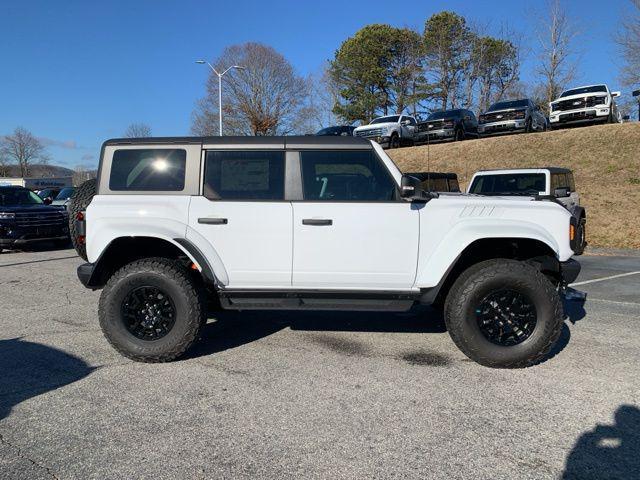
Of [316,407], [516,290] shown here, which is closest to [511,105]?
[516,290]

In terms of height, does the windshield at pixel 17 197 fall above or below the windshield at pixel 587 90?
below

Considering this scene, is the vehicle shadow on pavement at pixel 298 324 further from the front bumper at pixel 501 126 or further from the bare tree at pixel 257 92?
the bare tree at pixel 257 92

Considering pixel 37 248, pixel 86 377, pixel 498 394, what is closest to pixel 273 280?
pixel 86 377

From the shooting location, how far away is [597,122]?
21.1 m

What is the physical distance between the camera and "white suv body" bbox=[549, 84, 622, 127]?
66.2 feet

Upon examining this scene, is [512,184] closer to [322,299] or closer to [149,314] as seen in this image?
[322,299]

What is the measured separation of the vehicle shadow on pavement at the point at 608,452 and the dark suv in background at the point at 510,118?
20480 millimetres

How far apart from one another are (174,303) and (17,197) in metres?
11.1

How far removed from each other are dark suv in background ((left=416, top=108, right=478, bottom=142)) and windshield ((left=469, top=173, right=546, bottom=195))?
1176 cm

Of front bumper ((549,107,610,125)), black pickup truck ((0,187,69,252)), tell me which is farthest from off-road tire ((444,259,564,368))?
front bumper ((549,107,610,125))

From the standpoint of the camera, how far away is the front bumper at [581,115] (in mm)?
20188

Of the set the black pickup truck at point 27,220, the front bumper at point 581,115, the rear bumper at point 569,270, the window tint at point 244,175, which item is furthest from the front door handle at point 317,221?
the front bumper at point 581,115

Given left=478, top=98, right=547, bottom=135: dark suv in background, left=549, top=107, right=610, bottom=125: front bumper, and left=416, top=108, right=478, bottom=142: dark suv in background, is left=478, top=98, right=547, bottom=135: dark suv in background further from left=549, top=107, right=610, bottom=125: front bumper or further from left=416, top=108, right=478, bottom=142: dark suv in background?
left=549, top=107, right=610, bottom=125: front bumper

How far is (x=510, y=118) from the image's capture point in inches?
854
